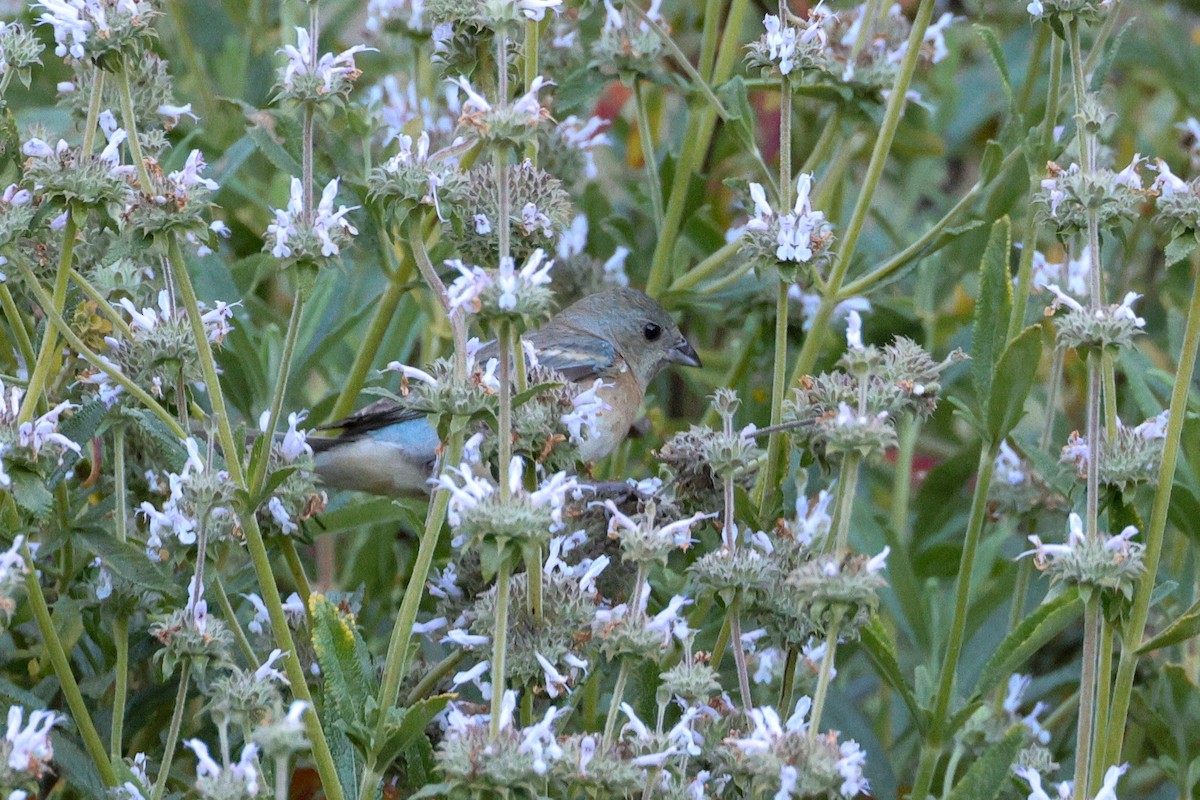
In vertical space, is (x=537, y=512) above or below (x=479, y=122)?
below

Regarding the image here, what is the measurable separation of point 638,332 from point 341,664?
2435 millimetres

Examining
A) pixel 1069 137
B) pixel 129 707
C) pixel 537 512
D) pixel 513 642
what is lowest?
pixel 129 707

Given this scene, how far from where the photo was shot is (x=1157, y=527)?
2.39 metres

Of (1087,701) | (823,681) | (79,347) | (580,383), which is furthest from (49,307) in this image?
(580,383)

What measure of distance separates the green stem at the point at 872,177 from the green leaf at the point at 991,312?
237 millimetres

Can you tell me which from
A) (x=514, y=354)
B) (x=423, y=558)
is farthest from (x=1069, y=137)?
(x=423, y=558)

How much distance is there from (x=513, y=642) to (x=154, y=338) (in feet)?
2.29

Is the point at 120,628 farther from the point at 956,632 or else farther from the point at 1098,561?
the point at 1098,561

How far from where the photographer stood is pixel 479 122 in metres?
2.06

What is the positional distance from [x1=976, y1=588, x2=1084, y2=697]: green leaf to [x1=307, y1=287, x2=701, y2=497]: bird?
870 millimetres

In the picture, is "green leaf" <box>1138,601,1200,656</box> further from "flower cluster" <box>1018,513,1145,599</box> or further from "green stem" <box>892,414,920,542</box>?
"green stem" <box>892,414,920,542</box>

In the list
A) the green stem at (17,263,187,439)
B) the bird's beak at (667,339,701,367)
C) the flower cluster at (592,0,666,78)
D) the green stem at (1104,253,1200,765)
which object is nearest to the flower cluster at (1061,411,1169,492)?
the green stem at (1104,253,1200,765)

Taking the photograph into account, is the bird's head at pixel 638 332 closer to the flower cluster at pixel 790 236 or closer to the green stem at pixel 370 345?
the green stem at pixel 370 345

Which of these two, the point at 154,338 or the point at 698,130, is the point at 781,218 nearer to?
the point at 154,338
